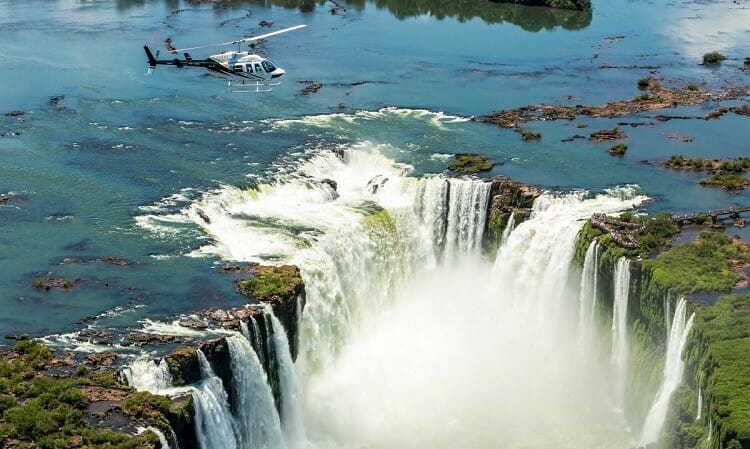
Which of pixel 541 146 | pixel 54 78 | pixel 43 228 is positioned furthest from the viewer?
pixel 54 78

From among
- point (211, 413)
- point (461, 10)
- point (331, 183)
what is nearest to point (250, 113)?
point (331, 183)

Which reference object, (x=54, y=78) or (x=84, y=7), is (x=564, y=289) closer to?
(x=54, y=78)

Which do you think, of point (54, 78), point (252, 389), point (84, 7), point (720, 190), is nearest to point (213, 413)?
point (252, 389)

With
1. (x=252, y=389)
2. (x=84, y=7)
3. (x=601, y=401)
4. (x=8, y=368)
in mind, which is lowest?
(x=601, y=401)

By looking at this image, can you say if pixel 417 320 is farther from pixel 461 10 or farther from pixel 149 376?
pixel 461 10

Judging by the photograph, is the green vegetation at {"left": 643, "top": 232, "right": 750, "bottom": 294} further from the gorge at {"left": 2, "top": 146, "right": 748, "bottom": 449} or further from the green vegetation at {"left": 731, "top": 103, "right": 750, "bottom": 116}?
the green vegetation at {"left": 731, "top": 103, "right": 750, "bottom": 116}

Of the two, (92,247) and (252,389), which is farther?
(92,247)

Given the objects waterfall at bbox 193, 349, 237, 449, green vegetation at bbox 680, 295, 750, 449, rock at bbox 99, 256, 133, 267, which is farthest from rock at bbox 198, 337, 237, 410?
green vegetation at bbox 680, 295, 750, 449

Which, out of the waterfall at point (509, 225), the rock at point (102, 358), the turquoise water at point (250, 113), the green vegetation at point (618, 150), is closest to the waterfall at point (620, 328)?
the waterfall at point (509, 225)
